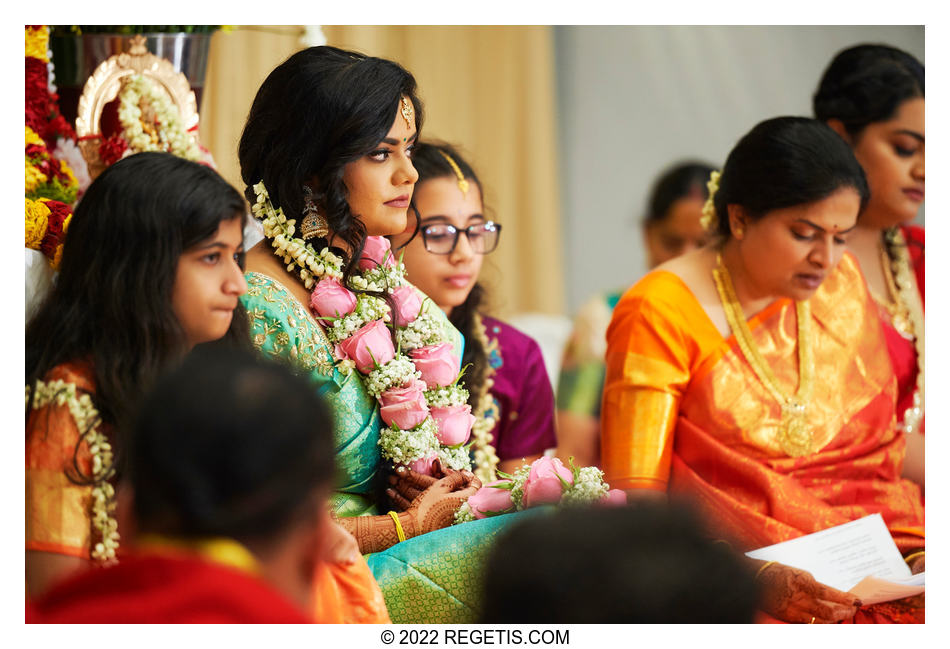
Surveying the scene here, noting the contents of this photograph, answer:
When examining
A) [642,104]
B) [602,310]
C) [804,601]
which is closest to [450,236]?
[804,601]

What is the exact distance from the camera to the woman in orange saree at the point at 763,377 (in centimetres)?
281

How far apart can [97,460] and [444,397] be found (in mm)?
816

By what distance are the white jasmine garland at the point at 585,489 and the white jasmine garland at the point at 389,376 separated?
449 mm

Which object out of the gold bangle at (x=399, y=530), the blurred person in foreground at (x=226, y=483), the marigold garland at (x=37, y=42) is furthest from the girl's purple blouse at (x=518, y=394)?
the blurred person in foreground at (x=226, y=483)

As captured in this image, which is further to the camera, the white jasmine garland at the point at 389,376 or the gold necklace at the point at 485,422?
the gold necklace at the point at 485,422

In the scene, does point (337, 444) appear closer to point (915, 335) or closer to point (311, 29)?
point (311, 29)

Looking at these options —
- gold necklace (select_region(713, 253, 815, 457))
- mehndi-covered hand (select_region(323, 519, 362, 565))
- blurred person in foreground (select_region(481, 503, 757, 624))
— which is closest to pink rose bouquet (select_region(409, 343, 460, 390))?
mehndi-covered hand (select_region(323, 519, 362, 565))

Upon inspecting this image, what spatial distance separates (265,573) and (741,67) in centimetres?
316

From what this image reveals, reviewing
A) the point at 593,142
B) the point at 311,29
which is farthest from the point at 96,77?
the point at 593,142

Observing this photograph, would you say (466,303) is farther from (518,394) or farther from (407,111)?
(407,111)

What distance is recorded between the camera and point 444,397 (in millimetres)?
2555

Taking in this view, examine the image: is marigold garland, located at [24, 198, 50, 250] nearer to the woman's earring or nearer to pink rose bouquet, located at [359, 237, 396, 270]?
the woman's earring

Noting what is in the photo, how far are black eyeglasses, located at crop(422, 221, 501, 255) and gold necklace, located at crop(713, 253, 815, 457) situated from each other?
656 millimetres

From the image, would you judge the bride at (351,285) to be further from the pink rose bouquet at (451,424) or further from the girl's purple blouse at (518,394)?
the girl's purple blouse at (518,394)
